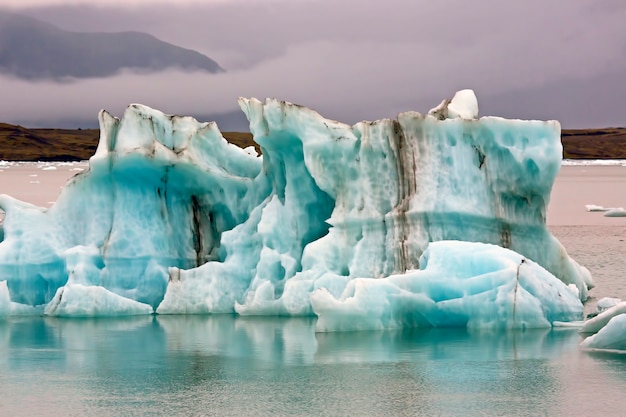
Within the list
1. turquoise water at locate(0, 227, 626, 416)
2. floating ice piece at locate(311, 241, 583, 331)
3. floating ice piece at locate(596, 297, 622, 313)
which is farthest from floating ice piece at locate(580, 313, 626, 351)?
floating ice piece at locate(596, 297, 622, 313)

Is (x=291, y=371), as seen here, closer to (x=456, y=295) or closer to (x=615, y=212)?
(x=456, y=295)

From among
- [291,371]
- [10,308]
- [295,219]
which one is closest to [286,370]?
[291,371]

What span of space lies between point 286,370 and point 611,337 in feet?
14.1

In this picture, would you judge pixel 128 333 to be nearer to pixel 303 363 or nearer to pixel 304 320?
pixel 304 320

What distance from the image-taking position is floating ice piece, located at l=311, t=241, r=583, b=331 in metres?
16.2

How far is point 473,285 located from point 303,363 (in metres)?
3.67

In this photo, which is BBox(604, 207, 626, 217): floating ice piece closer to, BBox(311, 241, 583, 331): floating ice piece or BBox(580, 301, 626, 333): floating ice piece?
BBox(311, 241, 583, 331): floating ice piece

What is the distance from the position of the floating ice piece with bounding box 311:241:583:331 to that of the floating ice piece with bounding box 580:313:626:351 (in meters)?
1.80

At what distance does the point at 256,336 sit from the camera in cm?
1645

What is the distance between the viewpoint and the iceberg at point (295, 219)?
18375 millimetres

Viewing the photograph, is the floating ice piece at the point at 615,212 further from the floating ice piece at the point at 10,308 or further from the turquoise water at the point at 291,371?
the floating ice piece at the point at 10,308

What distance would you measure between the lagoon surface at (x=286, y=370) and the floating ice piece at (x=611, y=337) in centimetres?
25

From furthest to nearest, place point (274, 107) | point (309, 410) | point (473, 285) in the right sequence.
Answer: point (274, 107) → point (473, 285) → point (309, 410)

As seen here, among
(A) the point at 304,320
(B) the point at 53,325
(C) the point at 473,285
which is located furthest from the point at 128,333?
(C) the point at 473,285
